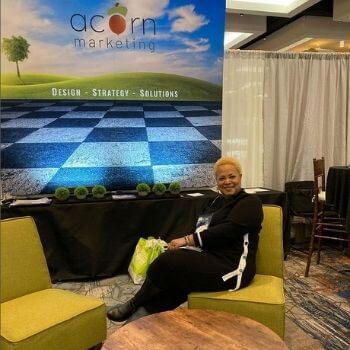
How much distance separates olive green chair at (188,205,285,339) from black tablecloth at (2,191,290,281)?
48.5 inches

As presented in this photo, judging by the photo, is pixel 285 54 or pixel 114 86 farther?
pixel 285 54

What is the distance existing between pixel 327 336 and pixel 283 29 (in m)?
4.95

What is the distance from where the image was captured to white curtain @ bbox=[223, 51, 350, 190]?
14.7 feet

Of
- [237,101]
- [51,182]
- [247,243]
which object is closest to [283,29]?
[237,101]

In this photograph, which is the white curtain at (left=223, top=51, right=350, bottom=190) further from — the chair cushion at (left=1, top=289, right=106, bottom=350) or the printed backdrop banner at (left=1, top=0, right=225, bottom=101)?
the chair cushion at (left=1, top=289, right=106, bottom=350)

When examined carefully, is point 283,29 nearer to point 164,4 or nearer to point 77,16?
point 164,4

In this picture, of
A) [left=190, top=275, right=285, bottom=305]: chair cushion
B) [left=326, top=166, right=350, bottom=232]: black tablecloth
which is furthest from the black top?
[left=326, top=166, right=350, bottom=232]: black tablecloth

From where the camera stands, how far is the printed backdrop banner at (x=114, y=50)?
3.51 m

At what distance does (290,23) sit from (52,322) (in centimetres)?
548

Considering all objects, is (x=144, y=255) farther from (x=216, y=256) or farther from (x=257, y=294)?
(x=257, y=294)

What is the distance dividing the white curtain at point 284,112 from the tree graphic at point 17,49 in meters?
2.05

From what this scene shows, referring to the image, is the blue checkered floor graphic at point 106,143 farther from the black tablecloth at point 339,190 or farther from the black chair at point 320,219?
the black tablecloth at point 339,190

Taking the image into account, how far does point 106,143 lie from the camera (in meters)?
3.84

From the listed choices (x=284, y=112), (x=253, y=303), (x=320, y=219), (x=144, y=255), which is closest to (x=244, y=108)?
(x=284, y=112)
